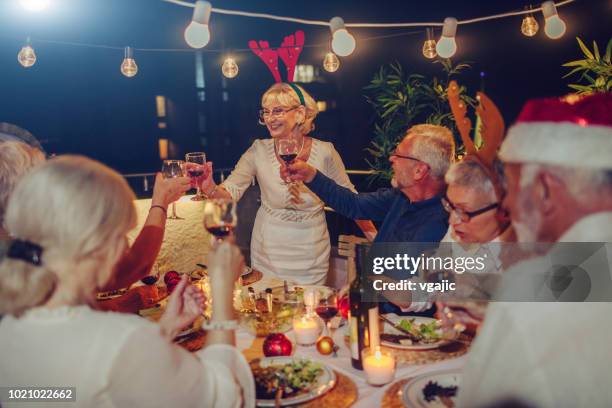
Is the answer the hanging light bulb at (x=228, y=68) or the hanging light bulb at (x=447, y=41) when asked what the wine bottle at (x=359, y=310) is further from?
the hanging light bulb at (x=228, y=68)

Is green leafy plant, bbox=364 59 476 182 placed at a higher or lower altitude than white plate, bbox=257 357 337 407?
higher

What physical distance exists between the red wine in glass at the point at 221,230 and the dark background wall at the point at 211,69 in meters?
4.60

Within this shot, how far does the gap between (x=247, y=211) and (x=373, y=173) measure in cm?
141

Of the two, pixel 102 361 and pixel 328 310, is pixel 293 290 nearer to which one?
pixel 328 310

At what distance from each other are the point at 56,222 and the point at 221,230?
0.52 metres

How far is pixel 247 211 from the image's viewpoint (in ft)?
16.9

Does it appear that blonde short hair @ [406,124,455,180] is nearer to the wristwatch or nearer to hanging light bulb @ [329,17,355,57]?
hanging light bulb @ [329,17,355,57]

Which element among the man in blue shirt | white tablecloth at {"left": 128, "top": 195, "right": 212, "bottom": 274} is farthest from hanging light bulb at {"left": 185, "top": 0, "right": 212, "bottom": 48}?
the man in blue shirt

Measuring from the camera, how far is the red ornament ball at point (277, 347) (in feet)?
5.88

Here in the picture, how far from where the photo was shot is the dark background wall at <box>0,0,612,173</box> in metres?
7.42

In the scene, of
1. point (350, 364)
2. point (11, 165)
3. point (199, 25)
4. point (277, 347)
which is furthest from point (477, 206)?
point (199, 25)

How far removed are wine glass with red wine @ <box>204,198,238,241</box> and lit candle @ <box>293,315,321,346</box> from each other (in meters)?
0.56

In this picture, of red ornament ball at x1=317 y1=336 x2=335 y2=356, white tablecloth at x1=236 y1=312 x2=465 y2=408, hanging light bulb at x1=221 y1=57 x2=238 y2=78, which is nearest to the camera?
white tablecloth at x1=236 y1=312 x2=465 y2=408

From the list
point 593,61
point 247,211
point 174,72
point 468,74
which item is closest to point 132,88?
point 174,72
